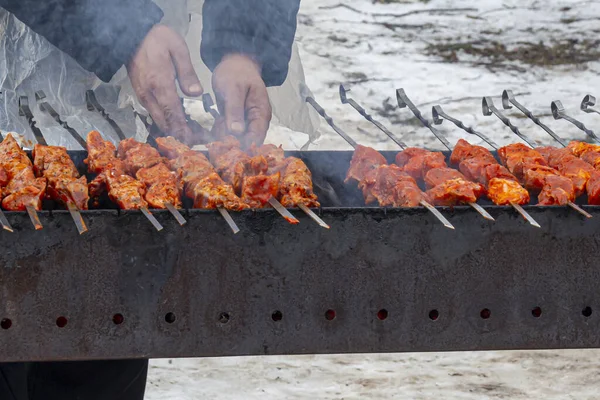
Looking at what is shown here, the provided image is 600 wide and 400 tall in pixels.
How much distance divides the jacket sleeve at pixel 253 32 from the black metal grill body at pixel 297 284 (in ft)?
4.21

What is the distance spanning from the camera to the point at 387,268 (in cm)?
208

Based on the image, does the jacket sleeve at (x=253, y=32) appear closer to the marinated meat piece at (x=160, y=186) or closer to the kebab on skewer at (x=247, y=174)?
the kebab on skewer at (x=247, y=174)

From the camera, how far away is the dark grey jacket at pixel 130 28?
3.03m

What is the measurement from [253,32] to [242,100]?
41cm

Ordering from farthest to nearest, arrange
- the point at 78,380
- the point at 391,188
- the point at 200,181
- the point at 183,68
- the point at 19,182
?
the point at 78,380 → the point at 183,68 → the point at 391,188 → the point at 200,181 → the point at 19,182

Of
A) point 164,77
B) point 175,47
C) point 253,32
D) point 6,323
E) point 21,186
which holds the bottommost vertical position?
point 6,323

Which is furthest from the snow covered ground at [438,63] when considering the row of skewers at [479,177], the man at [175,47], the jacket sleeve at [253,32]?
the row of skewers at [479,177]

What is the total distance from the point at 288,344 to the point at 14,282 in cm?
65

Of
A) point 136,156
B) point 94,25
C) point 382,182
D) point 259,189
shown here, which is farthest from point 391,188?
point 94,25

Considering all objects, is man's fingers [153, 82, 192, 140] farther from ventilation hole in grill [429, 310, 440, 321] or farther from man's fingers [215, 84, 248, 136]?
ventilation hole in grill [429, 310, 440, 321]

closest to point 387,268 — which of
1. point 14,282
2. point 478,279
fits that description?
point 478,279

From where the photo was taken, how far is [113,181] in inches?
87.9

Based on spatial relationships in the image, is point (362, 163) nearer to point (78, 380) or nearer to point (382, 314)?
point (382, 314)

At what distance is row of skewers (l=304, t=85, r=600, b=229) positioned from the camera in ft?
7.20
